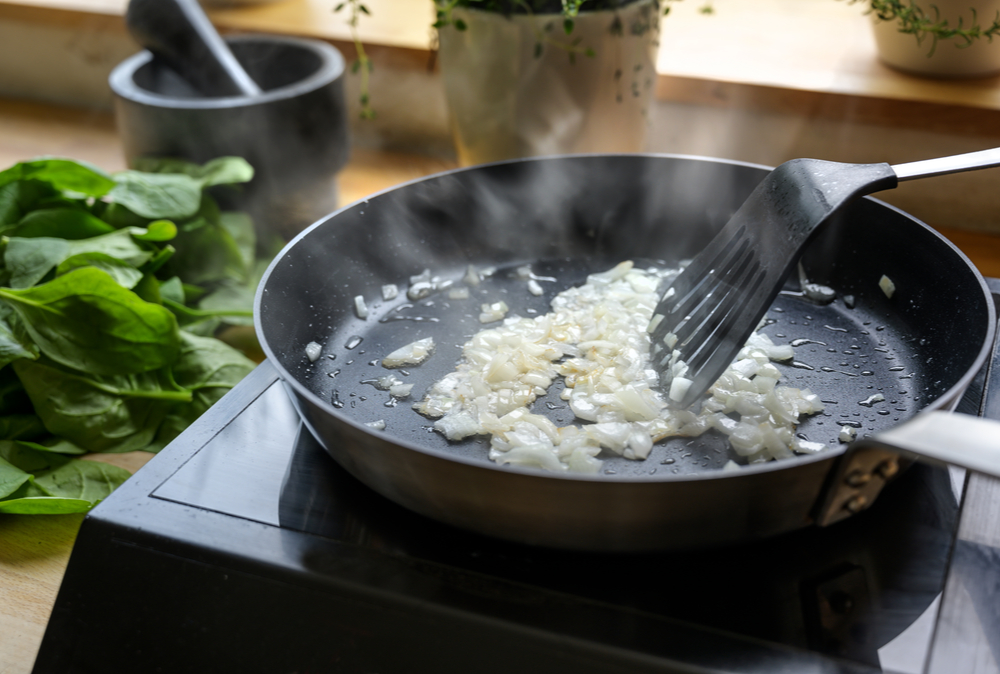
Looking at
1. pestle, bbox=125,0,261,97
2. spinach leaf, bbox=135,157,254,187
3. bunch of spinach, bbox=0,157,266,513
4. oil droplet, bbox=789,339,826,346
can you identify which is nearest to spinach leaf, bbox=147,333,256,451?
bunch of spinach, bbox=0,157,266,513

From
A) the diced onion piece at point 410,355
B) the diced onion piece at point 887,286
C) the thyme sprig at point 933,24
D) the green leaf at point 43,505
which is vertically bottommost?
the green leaf at point 43,505

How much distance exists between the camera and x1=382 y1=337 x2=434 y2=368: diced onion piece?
27.8 inches

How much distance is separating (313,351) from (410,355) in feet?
0.28

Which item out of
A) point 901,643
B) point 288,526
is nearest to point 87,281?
point 288,526

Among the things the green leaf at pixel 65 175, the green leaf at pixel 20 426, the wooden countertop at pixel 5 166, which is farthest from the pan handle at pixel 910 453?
the green leaf at pixel 65 175

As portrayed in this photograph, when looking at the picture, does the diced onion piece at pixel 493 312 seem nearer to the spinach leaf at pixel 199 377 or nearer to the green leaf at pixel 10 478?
the spinach leaf at pixel 199 377

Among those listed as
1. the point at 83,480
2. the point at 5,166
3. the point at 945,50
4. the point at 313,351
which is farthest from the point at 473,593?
the point at 5,166

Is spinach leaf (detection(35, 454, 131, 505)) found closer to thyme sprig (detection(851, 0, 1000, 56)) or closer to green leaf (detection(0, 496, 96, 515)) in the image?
green leaf (detection(0, 496, 96, 515))

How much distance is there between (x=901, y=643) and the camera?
442 millimetres

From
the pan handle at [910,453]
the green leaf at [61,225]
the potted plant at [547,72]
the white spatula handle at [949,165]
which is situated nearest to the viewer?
the pan handle at [910,453]

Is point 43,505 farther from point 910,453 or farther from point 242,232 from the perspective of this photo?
point 910,453

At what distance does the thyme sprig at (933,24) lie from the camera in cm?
98

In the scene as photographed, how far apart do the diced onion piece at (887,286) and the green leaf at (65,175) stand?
0.79 metres

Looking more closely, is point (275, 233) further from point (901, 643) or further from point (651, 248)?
point (901, 643)
